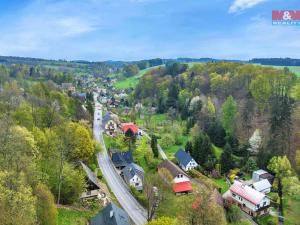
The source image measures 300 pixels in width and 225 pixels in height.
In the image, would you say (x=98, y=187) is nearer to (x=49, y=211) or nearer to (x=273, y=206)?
(x=49, y=211)

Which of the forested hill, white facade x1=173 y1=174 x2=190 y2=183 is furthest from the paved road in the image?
the forested hill

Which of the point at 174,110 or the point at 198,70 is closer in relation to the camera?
the point at 174,110

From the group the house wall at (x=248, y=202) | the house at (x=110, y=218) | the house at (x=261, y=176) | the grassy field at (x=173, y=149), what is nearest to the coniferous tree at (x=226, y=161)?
the house at (x=261, y=176)

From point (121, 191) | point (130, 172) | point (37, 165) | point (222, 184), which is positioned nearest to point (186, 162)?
point (222, 184)

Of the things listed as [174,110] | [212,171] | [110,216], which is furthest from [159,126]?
[110,216]

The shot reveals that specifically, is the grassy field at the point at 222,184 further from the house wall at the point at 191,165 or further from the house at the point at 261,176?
the house at the point at 261,176

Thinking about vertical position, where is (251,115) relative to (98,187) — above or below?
above

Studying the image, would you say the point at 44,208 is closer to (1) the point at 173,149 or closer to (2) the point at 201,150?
(2) the point at 201,150
